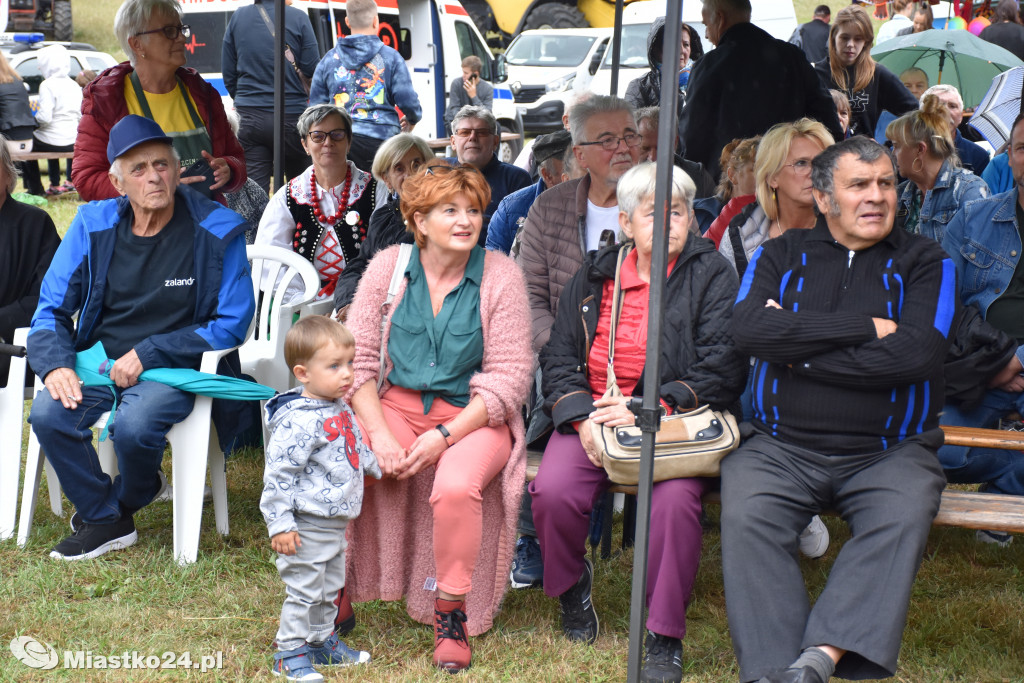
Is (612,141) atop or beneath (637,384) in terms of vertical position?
atop

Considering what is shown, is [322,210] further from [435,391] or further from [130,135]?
[435,391]

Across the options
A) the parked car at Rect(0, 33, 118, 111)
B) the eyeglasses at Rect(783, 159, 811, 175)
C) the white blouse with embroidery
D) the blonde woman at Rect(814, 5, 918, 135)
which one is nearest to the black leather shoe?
the eyeglasses at Rect(783, 159, 811, 175)

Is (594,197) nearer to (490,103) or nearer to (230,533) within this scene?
(230,533)

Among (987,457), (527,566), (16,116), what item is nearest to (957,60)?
(987,457)

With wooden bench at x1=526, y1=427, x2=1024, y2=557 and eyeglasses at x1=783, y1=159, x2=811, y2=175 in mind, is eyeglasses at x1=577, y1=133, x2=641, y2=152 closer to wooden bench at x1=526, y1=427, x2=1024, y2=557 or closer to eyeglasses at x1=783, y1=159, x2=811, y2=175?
eyeglasses at x1=783, y1=159, x2=811, y2=175

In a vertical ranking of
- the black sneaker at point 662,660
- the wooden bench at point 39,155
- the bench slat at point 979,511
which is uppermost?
the bench slat at point 979,511

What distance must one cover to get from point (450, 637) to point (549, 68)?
662 inches

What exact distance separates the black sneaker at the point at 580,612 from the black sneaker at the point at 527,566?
0.35 meters

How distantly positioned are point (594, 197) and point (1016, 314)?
153 centimetres

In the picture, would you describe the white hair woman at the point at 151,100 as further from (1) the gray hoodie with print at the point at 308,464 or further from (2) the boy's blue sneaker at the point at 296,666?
(2) the boy's blue sneaker at the point at 296,666

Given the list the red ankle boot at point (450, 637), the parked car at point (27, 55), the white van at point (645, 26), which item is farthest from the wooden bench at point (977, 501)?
the white van at point (645, 26)

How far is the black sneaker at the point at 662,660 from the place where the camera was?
114 inches

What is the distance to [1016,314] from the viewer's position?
11.8ft

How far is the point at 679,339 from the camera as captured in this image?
3.16 metres
